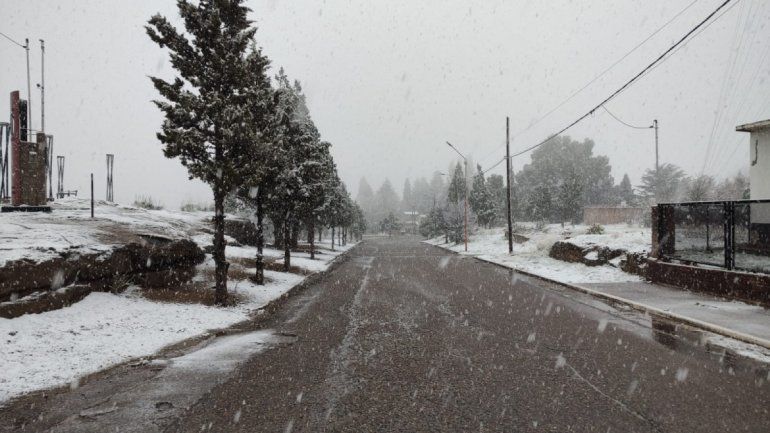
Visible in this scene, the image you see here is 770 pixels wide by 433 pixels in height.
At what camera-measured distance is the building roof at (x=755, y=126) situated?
1748cm

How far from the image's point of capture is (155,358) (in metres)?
6.71

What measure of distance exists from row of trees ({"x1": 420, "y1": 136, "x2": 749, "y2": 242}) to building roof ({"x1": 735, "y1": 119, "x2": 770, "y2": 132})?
32.3 m

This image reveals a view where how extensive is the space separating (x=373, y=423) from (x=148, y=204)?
969 inches

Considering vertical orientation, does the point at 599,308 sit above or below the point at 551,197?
below

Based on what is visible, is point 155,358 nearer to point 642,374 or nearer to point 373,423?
point 373,423

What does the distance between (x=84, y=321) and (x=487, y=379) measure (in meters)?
6.99

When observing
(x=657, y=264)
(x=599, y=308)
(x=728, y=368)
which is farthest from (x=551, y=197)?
(x=728, y=368)

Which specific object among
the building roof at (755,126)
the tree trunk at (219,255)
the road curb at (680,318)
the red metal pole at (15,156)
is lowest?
the road curb at (680,318)

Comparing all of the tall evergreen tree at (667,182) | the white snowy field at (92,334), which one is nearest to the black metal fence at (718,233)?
the white snowy field at (92,334)

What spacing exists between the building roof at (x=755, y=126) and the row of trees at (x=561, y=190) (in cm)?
3233

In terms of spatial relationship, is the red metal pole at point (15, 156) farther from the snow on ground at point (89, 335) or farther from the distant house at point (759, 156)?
the distant house at point (759, 156)

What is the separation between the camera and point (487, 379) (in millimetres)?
5422

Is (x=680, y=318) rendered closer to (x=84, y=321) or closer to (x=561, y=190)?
(x=84, y=321)

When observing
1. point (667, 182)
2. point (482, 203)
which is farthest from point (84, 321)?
point (667, 182)
